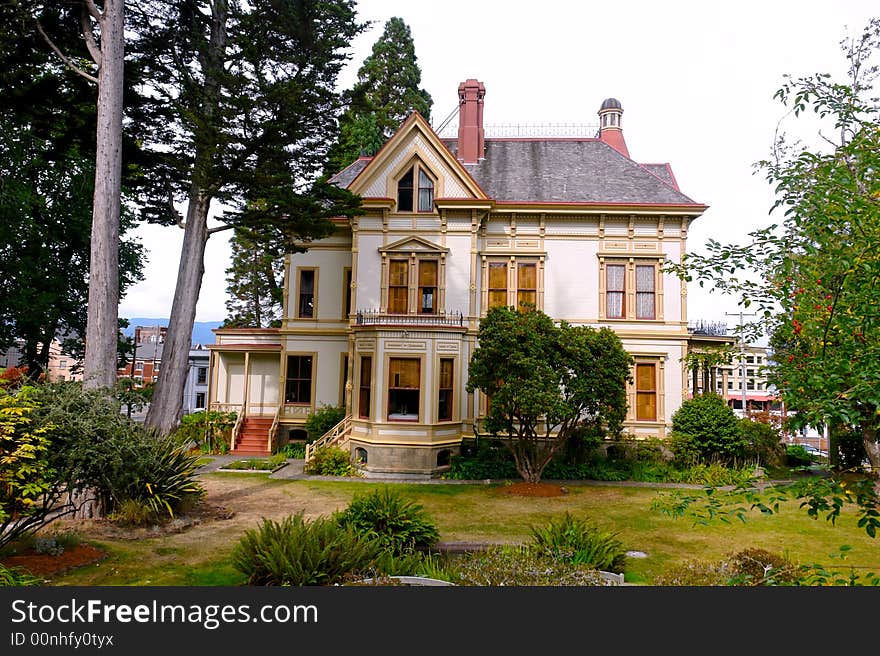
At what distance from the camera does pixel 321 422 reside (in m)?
20.4

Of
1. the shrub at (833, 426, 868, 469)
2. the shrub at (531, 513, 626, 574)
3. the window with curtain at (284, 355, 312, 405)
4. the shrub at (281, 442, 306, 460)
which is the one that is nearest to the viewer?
the shrub at (531, 513, 626, 574)

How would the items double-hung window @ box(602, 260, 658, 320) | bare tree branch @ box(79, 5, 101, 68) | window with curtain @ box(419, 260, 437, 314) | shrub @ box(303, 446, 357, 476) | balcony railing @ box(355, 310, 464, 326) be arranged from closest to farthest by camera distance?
bare tree branch @ box(79, 5, 101, 68), shrub @ box(303, 446, 357, 476), balcony railing @ box(355, 310, 464, 326), window with curtain @ box(419, 260, 437, 314), double-hung window @ box(602, 260, 658, 320)

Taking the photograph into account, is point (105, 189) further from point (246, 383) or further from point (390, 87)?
point (390, 87)

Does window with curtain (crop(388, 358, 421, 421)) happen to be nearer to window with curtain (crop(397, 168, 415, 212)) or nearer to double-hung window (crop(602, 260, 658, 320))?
window with curtain (crop(397, 168, 415, 212))

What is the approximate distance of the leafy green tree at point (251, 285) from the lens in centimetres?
3572

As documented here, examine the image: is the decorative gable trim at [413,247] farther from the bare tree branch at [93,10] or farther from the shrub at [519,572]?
the shrub at [519,572]

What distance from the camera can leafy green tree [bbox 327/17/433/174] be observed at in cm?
3291

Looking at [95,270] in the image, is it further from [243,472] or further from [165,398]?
[243,472]

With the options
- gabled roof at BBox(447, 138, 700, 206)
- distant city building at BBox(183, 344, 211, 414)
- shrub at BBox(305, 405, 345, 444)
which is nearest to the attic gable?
gabled roof at BBox(447, 138, 700, 206)

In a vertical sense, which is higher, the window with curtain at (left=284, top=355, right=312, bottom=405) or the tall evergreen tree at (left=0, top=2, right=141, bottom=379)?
the tall evergreen tree at (left=0, top=2, right=141, bottom=379)

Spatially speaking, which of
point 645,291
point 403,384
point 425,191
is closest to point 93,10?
point 425,191

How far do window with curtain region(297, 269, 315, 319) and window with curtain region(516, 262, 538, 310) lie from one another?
8.92m

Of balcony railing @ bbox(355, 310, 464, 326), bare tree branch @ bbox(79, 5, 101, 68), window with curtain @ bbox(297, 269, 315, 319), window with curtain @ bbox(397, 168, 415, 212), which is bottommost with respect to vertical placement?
balcony railing @ bbox(355, 310, 464, 326)

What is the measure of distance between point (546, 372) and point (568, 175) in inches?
435
